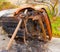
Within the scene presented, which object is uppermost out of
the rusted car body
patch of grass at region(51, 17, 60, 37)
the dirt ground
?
the rusted car body

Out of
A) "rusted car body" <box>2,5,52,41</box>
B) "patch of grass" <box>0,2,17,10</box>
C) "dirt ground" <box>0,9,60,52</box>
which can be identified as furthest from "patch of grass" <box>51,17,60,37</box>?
"rusted car body" <box>2,5,52,41</box>

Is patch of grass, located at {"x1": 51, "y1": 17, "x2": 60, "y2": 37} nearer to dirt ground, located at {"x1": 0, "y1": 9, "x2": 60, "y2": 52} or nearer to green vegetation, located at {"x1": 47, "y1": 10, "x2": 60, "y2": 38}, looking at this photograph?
green vegetation, located at {"x1": 47, "y1": 10, "x2": 60, "y2": 38}

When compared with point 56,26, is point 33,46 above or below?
above

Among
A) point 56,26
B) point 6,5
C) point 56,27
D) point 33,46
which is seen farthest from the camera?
point 6,5

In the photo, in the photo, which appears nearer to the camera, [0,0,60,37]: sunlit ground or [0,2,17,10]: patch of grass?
[0,0,60,37]: sunlit ground

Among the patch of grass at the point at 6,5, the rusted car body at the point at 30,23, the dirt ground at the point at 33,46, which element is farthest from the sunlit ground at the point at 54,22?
the rusted car body at the point at 30,23

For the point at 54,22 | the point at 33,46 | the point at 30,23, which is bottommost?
the point at 54,22

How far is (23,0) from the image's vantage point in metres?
15.4

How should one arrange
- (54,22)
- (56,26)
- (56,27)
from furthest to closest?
(54,22), (56,26), (56,27)

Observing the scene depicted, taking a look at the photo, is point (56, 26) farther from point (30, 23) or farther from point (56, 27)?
point (30, 23)

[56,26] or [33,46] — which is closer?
[33,46]

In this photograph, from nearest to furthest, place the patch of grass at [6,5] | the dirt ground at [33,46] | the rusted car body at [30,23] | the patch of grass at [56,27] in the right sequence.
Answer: the rusted car body at [30,23] → the dirt ground at [33,46] → the patch of grass at [56,27] → the patch of grass at [6,5]

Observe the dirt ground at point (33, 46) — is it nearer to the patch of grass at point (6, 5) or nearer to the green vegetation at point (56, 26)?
the green vegetation at point (56, 26)

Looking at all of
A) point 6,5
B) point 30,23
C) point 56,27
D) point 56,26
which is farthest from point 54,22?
point 30,23
